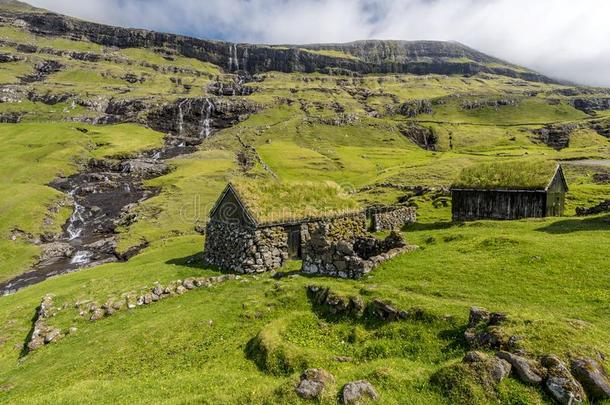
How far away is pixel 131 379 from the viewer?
17.4 metres

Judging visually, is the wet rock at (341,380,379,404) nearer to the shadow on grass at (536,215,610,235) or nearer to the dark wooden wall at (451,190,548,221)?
the shadow on grass at (536,215,610,235)

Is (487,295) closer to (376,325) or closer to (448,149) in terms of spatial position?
(376,325)

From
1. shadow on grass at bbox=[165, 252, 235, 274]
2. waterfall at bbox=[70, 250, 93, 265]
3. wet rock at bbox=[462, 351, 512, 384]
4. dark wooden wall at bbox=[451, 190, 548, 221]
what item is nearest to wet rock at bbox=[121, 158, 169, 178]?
waterfall at bbox=[70, 250, 93, 265]

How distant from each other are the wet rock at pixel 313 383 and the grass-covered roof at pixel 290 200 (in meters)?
20.1

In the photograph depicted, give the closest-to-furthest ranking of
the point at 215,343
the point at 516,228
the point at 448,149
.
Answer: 1. the point at 215,343
2. the point at 516,228
3. the point at 448,149

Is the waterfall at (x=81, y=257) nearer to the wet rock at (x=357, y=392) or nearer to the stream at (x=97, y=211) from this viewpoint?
the stream at (x=97, y=211)

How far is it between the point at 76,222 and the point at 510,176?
7527 centimetres

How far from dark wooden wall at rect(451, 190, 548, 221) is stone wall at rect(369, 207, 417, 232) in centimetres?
626

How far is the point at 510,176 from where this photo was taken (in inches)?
1911

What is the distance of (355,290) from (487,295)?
6428mm

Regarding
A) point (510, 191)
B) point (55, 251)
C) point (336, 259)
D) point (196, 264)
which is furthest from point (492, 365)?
point (55, 251)

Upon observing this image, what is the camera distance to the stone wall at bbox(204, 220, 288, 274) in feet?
106

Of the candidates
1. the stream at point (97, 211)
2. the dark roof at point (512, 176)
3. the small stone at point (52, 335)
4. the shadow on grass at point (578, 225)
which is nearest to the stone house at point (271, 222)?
the small stone at point (52, 335)

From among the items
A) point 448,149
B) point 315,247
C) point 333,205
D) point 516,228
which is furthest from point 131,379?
point 448,149
